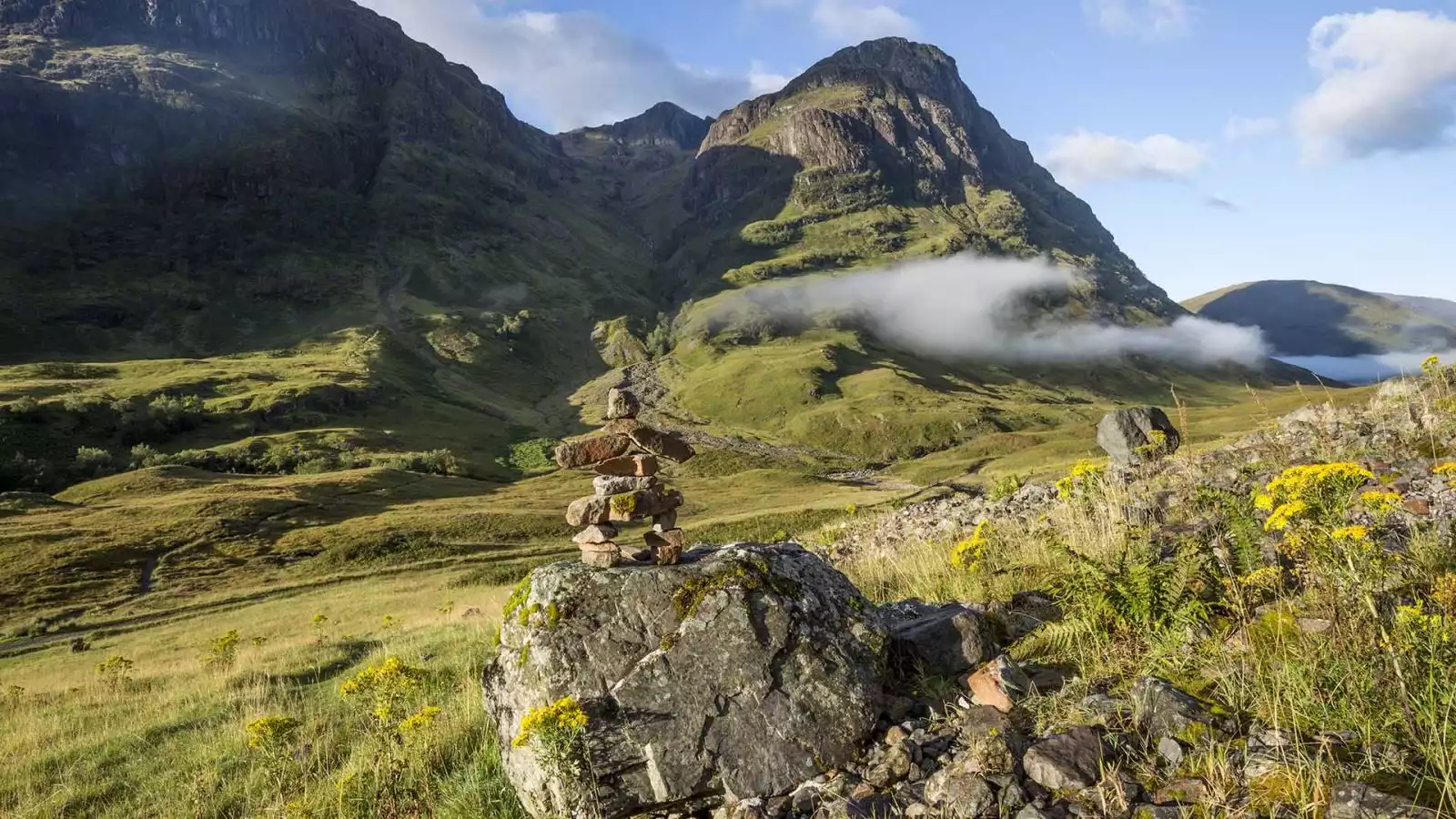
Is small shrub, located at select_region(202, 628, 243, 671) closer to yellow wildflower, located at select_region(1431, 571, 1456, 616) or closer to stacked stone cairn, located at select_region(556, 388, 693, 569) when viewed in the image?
stacked stone cairn, located at select_region(556, 388, 693, 569)

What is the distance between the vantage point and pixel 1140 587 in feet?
22.5

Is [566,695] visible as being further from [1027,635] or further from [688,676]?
[1027,635]

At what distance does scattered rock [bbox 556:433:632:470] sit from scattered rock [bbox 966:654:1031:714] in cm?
514

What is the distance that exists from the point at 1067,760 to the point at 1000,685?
4.37 ft

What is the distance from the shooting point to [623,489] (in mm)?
9008

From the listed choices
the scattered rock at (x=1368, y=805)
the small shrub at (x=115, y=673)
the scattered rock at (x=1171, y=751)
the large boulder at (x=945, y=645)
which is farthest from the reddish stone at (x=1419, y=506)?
the small shrub at (x=115, y=673)

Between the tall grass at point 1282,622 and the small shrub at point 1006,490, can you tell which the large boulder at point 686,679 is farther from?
the small shrub at point 1006,490

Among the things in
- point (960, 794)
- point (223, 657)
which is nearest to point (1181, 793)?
point (960, 794)

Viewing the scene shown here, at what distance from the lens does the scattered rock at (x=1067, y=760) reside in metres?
5.08

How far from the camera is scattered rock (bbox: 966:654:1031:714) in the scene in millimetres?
6449

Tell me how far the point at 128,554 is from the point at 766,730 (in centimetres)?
7086

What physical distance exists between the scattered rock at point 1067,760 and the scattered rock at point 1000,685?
891 millimetres

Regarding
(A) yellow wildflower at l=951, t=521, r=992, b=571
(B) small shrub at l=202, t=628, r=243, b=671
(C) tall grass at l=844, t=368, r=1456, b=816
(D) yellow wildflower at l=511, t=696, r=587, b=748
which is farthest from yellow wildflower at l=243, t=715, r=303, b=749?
(B) small shrub at l=202, t=628, r=243, b=671

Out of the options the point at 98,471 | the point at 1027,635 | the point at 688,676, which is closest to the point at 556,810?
the point at 688,676
